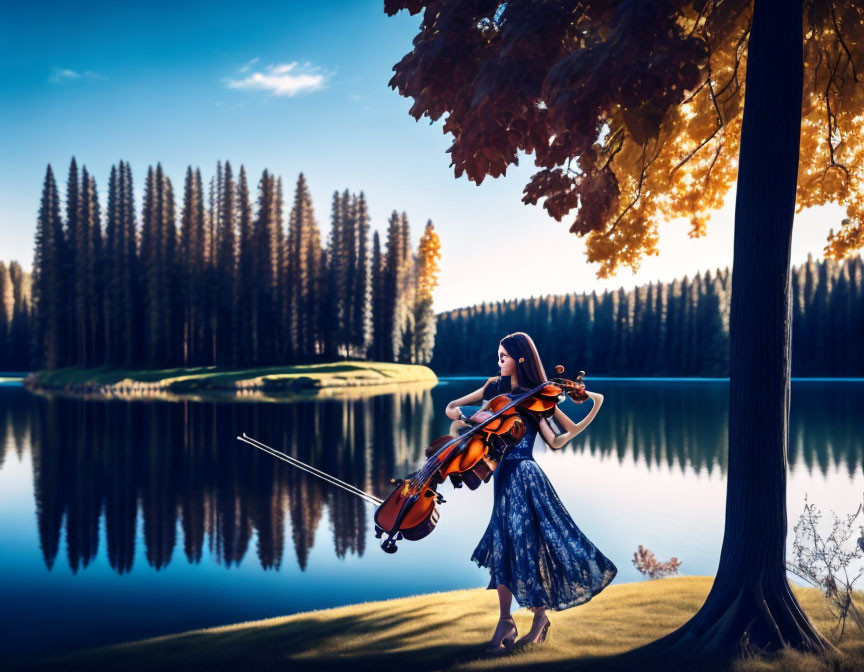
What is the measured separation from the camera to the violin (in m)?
4.52

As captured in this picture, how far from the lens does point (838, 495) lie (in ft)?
50.6

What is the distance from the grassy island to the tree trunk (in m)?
39.8

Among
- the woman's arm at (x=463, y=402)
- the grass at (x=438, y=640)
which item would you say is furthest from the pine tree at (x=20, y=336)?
the woman's arm at (x=463, y=402)

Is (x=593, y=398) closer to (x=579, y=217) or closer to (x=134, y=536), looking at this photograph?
(x=579, y=217)

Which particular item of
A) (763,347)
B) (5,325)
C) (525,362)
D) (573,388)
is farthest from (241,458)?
(5,325)

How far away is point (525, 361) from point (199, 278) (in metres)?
58.5

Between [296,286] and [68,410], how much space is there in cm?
3035

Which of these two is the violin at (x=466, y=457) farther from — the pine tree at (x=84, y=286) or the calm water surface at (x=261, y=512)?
the pine tree at (x=84, y=286)

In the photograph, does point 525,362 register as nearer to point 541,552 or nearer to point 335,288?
point 541,552

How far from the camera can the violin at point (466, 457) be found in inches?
178

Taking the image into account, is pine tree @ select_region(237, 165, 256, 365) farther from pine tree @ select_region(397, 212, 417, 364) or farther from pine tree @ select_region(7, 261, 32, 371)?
pine tree @ select_region(7, 261, 32, 371)

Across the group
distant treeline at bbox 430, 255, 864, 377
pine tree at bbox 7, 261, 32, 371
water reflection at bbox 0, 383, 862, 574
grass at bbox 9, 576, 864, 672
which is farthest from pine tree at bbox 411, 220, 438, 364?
grass at bbox 9, 576, 864, 672

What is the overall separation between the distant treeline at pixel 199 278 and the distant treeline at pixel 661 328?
46868 millimetres

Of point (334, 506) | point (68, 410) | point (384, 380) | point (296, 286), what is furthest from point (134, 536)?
point (296, 286)
